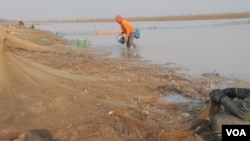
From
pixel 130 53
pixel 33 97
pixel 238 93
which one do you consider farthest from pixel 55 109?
pixel 130 53

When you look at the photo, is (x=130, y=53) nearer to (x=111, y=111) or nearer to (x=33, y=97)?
(x=33, y=97)

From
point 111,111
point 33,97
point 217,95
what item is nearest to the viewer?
point 217,95

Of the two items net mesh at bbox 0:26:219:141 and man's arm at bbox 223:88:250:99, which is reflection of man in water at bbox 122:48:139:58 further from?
man's arm at bbox 223:88:250:99

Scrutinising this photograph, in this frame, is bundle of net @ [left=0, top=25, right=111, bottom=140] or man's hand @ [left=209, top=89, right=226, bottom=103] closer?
man's hand @ [left=209, top=89, right=226, bottom=103]

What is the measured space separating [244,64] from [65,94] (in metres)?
7.74

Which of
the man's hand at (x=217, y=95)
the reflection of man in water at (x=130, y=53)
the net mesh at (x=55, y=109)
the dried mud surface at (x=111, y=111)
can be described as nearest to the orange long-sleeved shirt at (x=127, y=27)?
the reflection of man in water at (x=130, y=53)

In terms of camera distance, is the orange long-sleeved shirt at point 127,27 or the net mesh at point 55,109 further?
the orange long-sleeved shirt at point 127,27

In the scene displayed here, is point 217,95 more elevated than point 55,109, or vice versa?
point 217,95

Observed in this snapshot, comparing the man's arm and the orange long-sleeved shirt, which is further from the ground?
the orange long-sleeved shirt

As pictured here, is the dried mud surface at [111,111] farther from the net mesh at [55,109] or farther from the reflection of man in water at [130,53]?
the reflection of man in water at [130,53]

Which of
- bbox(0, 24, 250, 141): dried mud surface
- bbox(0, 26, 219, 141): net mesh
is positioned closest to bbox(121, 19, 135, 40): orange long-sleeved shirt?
bbox(0, 24, 250, 141): dried mud surface

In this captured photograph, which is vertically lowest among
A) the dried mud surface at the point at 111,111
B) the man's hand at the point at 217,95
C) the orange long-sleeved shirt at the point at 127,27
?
the dried mud surface at the point at 111,111

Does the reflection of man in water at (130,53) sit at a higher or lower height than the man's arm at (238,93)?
lower

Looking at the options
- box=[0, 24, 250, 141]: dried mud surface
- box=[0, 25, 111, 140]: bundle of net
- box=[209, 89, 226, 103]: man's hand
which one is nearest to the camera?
box=[209, 89, 226, 103]: man's hand
